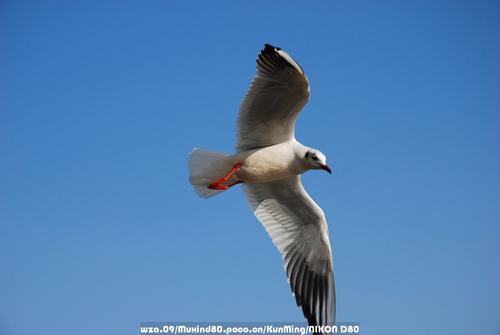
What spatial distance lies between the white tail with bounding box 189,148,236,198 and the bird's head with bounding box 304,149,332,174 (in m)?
0.81

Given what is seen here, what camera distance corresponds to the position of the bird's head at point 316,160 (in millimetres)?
5949

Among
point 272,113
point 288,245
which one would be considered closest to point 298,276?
point 288,245

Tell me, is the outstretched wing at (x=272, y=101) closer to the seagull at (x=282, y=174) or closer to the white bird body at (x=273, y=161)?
the seagull at (x=282, y=174)

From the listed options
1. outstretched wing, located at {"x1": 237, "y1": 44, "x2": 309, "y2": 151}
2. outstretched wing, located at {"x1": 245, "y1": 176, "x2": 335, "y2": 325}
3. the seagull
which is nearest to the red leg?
the seagull

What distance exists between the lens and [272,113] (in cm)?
602

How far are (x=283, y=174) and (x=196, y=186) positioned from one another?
0.96m

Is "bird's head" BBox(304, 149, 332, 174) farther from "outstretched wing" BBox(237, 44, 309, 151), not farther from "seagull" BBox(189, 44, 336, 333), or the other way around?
"outstretched wing" BBox(237, 44, 309, 151)

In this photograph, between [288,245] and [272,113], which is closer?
[272,113]

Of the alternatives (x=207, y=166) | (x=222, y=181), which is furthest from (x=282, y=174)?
(x=207, y=166)

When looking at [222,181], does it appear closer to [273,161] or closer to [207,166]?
[207,166]

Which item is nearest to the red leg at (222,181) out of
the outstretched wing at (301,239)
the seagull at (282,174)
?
the seagull at (282,174)

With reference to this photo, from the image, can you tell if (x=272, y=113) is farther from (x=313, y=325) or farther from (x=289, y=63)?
(x=313, y=325)

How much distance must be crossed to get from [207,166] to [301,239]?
1539 mm

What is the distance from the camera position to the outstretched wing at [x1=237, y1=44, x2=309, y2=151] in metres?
5.52
